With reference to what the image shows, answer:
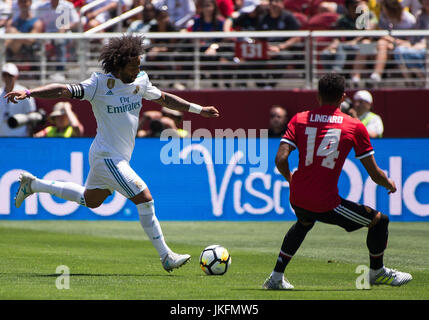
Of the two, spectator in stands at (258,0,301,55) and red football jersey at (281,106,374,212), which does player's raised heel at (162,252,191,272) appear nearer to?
red football jersey at (281,106,374,212)

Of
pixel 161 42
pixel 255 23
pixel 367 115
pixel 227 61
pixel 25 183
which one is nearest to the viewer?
pixel 25 183

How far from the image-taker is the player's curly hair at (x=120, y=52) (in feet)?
32.4

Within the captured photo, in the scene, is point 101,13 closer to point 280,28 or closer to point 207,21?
point 207,21

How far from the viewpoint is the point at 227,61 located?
19766 mm

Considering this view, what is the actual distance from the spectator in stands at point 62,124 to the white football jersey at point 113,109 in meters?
7.93

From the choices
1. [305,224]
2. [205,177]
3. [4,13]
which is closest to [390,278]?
[305,224]

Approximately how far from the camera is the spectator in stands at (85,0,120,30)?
20.9m

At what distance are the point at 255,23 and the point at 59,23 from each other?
4.21 metres

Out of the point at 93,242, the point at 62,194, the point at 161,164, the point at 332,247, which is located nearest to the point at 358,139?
the point at 62,194

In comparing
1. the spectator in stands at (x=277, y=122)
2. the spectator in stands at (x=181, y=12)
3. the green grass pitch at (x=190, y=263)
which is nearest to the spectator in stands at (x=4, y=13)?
the spectator in stands at (x=181, y=12)

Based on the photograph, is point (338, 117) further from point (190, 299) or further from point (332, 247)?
point (332, 247)

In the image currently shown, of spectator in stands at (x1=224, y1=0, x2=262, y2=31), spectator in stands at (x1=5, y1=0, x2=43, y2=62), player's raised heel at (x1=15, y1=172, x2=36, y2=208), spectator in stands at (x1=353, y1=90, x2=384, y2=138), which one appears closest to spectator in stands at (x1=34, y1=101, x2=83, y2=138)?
spectator in stands at (x1=5, y1=0, x2=43, y2=62)

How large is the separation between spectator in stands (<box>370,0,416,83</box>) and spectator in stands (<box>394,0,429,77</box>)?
A: 12 centimetres
